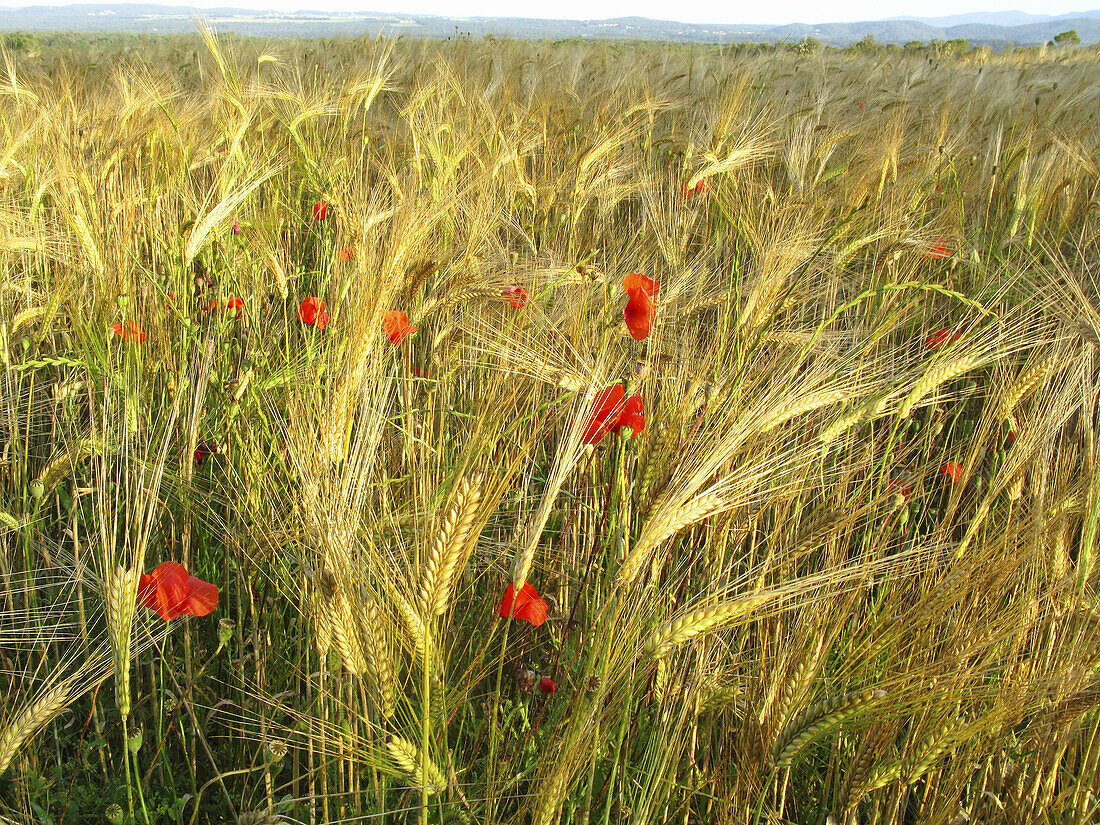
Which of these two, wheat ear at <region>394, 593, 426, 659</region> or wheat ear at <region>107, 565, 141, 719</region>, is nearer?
wheat ear at <region>394, 593, 426, 659</region>

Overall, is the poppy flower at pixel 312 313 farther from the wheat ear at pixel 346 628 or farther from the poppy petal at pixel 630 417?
the wheat ear at pixel 346 628

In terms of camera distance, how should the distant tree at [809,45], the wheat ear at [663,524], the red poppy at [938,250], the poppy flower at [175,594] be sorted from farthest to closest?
the distant tree at [809,45] < the red poppy at [938,250] < the poppy flower at [175,594] < the wheat ear at [663,524]

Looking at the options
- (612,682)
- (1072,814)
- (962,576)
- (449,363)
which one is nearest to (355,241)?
(449,363)

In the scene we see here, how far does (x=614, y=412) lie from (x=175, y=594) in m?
0.68

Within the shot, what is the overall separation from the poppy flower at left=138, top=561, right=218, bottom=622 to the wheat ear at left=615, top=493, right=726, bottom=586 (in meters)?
0.60

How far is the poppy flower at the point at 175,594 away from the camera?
100 centimetres

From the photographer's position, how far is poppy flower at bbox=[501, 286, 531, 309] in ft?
4.98

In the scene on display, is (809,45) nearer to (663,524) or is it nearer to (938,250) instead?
(938,250)

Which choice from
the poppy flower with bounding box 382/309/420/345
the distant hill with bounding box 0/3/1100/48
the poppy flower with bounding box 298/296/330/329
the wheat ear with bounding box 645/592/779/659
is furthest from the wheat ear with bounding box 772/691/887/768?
the distant hill with bounding box 0/3/1100/48

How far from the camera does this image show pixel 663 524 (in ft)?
2.70

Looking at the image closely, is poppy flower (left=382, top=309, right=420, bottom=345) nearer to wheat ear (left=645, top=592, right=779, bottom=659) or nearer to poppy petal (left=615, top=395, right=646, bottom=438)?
poppy petal (left=615, top=395, right=646, bottom=438)

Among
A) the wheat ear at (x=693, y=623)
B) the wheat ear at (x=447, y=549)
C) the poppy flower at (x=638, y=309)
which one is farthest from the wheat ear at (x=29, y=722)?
the poppy flower at (x=638, y=309)

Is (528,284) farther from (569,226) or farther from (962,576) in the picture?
(962,576)

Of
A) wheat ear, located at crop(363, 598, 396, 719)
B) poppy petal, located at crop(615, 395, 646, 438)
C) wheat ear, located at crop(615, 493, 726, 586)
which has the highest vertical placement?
poppy petal, located at crop(615, 395, 646, 438)
